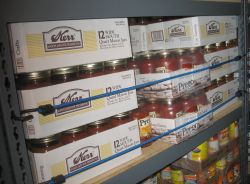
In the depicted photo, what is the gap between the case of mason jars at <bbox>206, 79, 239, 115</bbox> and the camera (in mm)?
1474

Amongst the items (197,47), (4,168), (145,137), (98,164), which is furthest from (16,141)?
(197,47)

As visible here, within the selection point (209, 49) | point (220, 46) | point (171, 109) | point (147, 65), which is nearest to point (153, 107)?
point (171, 109)

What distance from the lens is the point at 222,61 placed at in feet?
5.04

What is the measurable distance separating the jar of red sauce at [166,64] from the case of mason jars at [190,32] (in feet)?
0.53

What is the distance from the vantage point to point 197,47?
134cm

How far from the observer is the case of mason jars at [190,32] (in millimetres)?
1292

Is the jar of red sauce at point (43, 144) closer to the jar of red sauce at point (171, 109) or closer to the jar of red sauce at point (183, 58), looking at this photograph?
the jar of red sauce at point (171, 109)

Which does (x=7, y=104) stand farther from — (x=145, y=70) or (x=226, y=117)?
(x=226, y=117)

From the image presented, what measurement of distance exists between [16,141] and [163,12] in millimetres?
758

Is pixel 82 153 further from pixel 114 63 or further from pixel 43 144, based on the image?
pixel 114 63

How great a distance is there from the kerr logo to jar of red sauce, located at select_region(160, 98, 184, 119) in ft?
1.75

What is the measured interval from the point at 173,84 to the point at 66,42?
0.55 meters

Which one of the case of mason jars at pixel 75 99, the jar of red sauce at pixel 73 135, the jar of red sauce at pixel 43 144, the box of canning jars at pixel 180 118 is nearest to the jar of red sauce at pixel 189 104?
the box of canning jars at pixel 180 118

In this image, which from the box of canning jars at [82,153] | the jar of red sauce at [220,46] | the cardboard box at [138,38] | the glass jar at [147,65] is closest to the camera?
the box of canning jars at [82,153]
